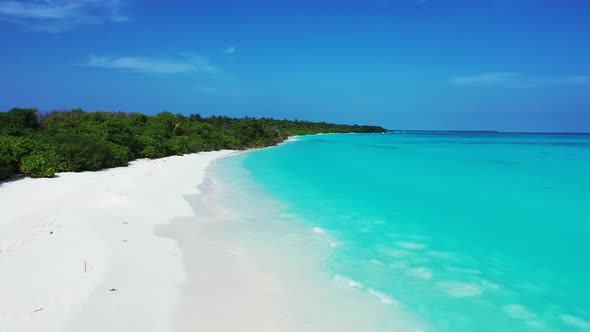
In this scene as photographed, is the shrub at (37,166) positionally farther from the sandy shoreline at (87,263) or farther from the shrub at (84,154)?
the sandy shoreline at (87,263)

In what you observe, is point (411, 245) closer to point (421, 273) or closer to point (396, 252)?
point (396, 252)

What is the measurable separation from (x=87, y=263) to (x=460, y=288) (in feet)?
16.6

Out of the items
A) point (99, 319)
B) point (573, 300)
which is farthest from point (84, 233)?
point (573, 300)

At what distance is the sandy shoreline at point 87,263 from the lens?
4.07 metres

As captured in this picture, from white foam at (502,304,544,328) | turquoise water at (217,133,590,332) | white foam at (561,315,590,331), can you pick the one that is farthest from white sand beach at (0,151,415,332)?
white foam at (561,315,590,331)

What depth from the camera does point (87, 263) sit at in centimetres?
542

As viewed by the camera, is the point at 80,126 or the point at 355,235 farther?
the point at 80,126

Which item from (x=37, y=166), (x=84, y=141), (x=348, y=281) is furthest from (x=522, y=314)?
(x=84, y=141)

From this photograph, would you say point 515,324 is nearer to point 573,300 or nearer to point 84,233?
point 573,300

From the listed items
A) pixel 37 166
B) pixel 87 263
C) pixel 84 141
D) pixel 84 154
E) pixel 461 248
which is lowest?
pixel 461 248

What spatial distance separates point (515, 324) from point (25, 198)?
1019cm

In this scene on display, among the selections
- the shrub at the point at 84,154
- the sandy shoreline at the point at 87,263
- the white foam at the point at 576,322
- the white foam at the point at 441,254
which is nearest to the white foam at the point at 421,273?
the white foam at the point at 441,254

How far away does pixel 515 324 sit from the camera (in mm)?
4633

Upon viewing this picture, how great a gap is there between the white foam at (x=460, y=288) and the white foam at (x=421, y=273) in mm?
255
